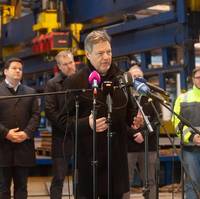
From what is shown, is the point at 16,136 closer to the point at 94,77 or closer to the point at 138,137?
the point at 138,137

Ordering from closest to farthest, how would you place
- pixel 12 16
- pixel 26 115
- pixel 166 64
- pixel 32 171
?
pixel 26 115 → pixel 166 64 → pixel 32 171 → pixel 12 16

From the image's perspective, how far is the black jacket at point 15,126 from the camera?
5051mm

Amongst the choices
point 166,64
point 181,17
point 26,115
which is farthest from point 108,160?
point 166,64

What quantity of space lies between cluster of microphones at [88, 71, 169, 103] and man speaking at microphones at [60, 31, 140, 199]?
0.02 m

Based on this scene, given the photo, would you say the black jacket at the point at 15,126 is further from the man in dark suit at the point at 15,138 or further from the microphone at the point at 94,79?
the microphone at the point at 94,79

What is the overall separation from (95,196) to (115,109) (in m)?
0.56

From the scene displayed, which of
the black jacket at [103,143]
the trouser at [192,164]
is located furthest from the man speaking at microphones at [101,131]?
the trouser at [192,164]

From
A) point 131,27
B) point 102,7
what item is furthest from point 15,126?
point 102,7

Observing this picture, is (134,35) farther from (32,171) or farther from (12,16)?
(12,16)

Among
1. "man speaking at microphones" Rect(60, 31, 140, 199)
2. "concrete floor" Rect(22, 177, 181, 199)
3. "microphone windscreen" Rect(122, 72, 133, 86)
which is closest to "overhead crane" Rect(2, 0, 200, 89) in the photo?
"concrete floor" Rect(22, 177, 181, 199)

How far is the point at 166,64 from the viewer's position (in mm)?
8617

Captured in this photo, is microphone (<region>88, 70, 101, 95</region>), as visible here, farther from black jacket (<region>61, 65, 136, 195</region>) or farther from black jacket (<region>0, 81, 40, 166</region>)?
black jacket (<region>0, 81, 40, 166</region>)

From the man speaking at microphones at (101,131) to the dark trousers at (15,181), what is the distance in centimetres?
187

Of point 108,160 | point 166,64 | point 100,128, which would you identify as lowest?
point 108,160
